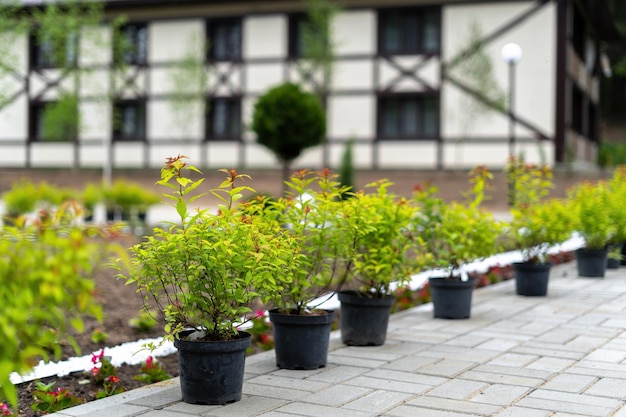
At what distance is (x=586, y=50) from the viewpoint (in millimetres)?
29094

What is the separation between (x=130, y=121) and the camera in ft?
91.1

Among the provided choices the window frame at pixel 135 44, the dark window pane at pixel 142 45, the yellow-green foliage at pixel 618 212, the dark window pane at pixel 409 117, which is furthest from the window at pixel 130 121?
the yellow-green foliage at pixel 618 212

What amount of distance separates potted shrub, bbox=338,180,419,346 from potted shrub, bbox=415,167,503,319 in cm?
99

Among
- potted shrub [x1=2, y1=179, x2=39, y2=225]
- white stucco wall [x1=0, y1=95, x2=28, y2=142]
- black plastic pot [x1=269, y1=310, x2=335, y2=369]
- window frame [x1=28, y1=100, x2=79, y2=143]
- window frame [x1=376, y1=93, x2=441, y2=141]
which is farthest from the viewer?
white stucco wall [x1=0, y1=95, x2=28, y2=142]

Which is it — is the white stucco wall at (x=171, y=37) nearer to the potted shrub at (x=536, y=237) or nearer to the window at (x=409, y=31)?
the window at (x=409, y=31)

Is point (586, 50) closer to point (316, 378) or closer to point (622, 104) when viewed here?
point (622, 104)

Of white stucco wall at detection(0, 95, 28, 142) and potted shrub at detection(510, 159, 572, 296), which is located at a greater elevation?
white stucco wall at detection(0, 95, 28, 142)

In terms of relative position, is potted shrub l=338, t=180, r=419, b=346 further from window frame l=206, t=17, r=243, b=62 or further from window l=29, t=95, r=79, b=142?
window l=29, t=95, r=79, b=142

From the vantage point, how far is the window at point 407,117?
81.9ft

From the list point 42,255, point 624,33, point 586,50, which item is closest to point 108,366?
point 42,255

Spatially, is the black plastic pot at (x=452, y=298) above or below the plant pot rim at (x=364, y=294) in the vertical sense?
below

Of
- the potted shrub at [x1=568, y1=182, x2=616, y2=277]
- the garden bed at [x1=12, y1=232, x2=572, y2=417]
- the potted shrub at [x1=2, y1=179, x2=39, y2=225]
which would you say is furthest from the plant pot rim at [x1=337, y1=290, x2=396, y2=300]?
the potted shrub at [x1=2, y1=179, x2=39, y2=225]

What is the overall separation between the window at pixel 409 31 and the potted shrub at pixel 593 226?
15413 mm

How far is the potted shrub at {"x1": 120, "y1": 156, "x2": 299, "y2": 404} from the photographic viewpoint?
Result: 4250mm
